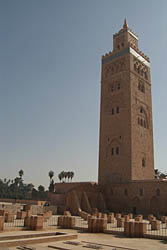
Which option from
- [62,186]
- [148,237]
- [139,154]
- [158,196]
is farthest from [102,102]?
[148,237]

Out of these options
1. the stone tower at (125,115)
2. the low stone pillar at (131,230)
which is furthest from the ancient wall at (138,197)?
the low stone pillar at (131,230)

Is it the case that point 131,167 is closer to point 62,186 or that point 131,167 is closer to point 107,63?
point 62,186

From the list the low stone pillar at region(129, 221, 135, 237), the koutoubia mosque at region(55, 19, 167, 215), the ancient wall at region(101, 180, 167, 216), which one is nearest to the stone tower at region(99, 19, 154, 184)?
the koutoubia mosque at region(55, 19, 167, 215)

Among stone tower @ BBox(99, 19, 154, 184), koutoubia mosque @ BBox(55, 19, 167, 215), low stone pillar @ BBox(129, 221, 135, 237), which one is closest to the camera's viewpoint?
low stone pillar @ BBox(129, 221, 135, 237)

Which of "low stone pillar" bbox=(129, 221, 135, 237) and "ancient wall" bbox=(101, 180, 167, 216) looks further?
"ancient wall" bbox=(101, 180, 167, 216)

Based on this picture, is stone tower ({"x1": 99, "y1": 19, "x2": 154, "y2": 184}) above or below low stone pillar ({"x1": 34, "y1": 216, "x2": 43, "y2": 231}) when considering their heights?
above

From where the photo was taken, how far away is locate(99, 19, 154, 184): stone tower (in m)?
27.6

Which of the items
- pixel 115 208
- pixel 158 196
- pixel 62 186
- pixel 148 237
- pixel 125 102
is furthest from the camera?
pixel 125 102

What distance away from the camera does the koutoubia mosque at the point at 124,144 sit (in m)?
23.3

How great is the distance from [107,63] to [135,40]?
527cm

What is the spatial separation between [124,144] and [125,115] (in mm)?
3404

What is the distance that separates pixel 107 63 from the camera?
33438mm

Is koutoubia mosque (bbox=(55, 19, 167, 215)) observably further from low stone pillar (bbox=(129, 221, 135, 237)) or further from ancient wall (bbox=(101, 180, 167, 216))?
low stone pillar (bbox=(129, 221, 135, 237))

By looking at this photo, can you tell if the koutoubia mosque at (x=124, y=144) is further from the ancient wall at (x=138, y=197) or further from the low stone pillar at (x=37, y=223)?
the low stone pillar at (x=37, y=223)
